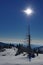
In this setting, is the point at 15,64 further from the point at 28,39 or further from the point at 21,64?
the point at 28,39

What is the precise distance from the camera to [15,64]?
1184 centimetres

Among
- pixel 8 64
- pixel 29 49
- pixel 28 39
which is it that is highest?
pixel 28 39

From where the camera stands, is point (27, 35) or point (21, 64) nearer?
point (21, 64)

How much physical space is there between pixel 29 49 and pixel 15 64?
25.9 ft

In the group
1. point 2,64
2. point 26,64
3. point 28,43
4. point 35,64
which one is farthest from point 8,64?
point 28,43

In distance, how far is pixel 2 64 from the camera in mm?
11711

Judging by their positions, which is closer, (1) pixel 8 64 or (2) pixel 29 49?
(1) pixel 8 64

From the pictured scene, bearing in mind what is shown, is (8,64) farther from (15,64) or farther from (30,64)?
(30,64)

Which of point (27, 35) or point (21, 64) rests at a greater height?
point (27, 35)

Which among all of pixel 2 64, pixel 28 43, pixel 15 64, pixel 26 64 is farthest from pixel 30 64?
pixel 28 43

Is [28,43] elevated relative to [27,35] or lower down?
lower down

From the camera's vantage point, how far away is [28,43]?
18.5m

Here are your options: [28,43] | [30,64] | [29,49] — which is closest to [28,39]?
[28,43]

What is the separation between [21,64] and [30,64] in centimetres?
81
